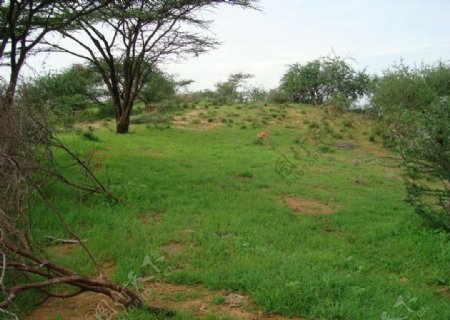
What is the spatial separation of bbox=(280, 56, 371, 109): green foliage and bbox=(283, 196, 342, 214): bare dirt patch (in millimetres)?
16714

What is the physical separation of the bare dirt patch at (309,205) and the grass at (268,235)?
212 millimetres

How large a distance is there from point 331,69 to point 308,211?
19.1 meters

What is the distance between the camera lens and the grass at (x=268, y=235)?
4035mm

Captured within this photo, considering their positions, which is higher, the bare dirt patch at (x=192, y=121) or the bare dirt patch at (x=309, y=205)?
the bare dirt patch at (x=192, y=121)

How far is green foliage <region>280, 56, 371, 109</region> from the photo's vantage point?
24.6m

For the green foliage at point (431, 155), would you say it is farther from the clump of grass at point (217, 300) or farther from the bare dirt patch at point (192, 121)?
the bare dirt patch at point (192, 121)

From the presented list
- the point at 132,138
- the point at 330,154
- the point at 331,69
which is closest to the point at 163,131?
the point at 132,138

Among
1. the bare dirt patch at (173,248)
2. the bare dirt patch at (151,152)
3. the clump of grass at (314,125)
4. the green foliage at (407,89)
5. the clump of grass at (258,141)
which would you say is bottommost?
the bare dirt patch at (173,248)

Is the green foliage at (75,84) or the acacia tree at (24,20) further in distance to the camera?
the green foliage at (75,84)

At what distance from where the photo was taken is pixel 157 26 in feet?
46.0

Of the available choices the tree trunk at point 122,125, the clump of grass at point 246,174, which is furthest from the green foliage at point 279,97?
the clump of grass at point 246,174

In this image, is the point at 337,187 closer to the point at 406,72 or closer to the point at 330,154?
the point at 330,154

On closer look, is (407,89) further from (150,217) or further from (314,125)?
(150,217)

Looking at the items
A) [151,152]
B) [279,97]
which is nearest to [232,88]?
[279,97]
